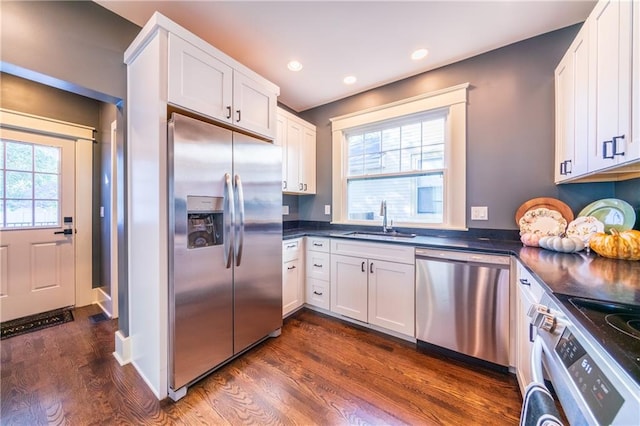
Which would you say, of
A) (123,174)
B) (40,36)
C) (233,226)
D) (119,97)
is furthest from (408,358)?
(40,36)

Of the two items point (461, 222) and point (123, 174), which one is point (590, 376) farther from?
point (123, 174)

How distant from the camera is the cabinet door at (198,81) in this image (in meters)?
1.50

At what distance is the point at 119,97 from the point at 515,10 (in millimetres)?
3043

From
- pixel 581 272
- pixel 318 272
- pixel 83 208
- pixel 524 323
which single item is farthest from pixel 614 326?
pixel 83 208

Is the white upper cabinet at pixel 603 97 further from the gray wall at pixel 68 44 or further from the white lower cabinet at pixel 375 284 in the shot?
the gray wall at pixel 68 44

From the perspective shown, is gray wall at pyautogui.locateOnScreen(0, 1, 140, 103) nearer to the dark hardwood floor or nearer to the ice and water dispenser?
the ice and water dispenser

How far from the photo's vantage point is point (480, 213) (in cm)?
223

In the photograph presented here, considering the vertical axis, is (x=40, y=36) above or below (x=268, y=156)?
above

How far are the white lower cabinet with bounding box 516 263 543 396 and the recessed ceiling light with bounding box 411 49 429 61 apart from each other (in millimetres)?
2009

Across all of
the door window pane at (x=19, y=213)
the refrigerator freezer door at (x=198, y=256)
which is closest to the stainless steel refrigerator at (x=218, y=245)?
the refrigerator freezer door at (x=198, y=256)

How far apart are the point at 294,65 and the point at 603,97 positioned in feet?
7.54

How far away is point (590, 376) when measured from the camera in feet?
1.86

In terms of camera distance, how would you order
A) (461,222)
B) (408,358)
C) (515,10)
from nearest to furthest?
(515,10) < (408,358) < (461,222)

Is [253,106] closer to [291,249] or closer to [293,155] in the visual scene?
[293,155]
